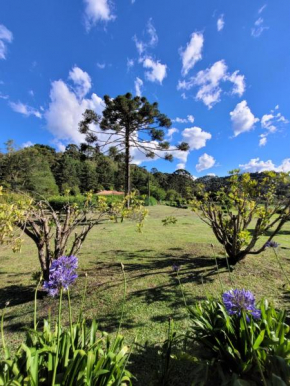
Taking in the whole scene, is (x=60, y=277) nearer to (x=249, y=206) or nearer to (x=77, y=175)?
(x=249, y=206)

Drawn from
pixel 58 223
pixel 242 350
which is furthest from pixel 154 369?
pixel 58 223

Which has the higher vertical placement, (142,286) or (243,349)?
(243,349)

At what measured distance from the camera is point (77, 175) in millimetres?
60250

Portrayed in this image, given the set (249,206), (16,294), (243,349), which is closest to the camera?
(243,349)

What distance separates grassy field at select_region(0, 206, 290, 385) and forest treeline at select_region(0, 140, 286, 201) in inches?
78.8

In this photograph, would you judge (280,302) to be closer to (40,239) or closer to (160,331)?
(160,331)

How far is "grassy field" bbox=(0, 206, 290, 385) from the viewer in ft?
9.04

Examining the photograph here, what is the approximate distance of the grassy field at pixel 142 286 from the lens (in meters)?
2.75

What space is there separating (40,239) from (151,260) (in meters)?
3.04

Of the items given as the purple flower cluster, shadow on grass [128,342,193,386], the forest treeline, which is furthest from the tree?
shadow on grass [128,342,193,386]

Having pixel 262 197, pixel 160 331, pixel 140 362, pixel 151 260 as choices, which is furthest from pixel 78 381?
pixel 262 197

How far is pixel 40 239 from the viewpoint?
362 centimetres

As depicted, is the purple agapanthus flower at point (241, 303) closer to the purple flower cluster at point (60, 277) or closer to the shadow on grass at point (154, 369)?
the shadow on grass at point (154, 369)

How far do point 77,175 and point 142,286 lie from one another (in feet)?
198
